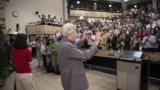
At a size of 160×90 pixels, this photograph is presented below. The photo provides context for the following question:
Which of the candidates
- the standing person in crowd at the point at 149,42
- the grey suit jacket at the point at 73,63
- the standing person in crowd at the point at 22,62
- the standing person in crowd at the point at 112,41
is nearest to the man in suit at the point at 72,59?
the grey suit jacket at the point at 73,63

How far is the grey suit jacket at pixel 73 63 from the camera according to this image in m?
1.81

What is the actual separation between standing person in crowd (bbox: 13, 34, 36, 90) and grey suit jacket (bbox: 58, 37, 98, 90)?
3.33 feet

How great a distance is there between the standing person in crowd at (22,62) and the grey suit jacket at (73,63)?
1014 millimetres

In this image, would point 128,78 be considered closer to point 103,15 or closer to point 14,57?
point 14,57

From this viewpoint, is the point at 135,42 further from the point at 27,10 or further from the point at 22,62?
the point at 27,10

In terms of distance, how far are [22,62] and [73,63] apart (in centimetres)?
117

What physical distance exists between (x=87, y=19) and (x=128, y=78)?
1274cm

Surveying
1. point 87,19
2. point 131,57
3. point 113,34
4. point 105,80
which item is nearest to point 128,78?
point 131,57

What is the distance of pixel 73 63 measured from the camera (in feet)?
6.07

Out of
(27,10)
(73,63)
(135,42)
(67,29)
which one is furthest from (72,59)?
(27,10)

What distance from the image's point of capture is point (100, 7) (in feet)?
56.0

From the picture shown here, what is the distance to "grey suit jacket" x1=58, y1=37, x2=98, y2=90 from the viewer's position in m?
1.81

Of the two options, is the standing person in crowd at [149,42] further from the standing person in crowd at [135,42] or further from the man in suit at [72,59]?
the man in suit at [72,59]

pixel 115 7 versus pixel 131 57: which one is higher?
pixel 115 7
